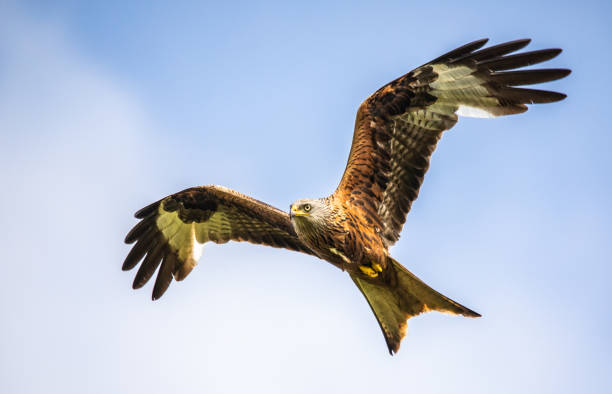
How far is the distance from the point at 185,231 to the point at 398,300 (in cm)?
415

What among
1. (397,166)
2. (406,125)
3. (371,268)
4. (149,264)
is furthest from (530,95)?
(149,264)

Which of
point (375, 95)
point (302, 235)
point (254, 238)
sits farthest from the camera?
point (254, 238)

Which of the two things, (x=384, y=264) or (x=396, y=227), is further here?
(x=396, y=227)

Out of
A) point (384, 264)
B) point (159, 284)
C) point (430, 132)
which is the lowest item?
point (384, 264)

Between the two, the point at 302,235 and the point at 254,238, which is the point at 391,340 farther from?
the point at 254,238

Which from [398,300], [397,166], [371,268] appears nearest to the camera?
[371,268]

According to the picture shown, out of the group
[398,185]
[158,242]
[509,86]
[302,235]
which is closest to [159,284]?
[158,242]

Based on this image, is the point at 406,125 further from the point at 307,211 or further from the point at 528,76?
the point at 307,211

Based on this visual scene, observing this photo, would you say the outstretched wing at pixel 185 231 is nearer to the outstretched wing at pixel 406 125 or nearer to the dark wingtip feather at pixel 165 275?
the dark wingtip feather at pixel 165 275

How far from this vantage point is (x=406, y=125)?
34.4ft

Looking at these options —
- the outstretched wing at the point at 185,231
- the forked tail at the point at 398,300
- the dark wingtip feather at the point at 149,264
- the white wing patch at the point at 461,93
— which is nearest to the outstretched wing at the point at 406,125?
the white wing patch at the point at 461,93

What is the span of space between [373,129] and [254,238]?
2933 mm

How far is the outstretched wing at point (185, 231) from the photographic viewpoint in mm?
11877

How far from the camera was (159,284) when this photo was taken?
12148 mm
